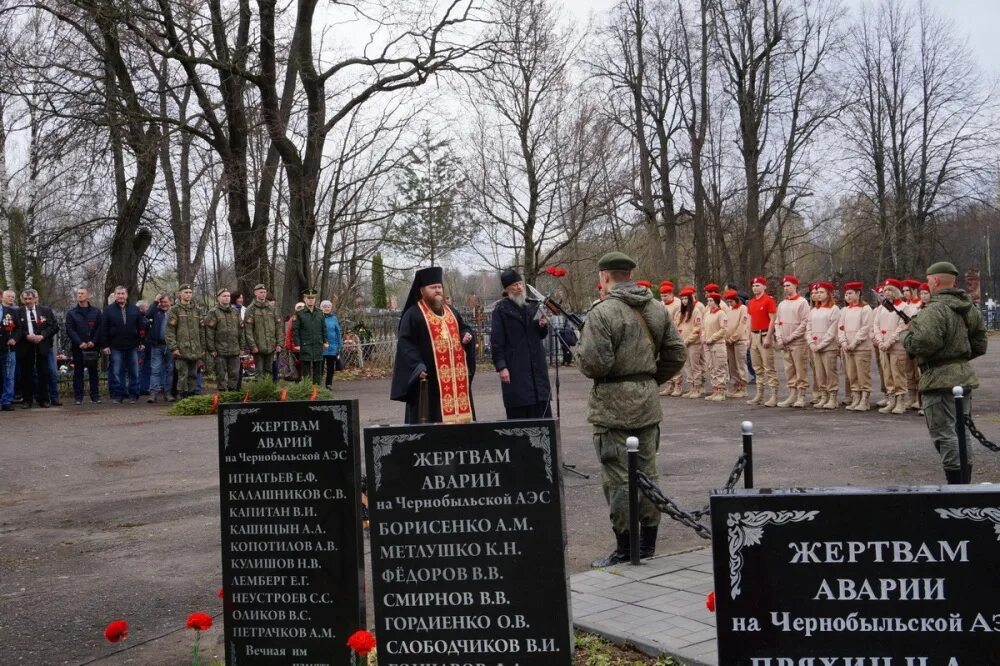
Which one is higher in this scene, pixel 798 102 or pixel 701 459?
pixel 798 102

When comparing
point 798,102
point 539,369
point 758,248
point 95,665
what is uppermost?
point 798,102

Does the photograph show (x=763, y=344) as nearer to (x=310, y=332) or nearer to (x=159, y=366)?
(x=310, y=332)

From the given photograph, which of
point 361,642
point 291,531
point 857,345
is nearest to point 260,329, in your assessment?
point 857,345

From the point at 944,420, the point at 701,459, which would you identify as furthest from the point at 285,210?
the point at 944,420

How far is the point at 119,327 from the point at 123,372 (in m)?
0.96

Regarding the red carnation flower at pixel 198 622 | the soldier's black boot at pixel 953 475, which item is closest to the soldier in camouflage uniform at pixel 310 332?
the soldier's black boot at pixel 953 475

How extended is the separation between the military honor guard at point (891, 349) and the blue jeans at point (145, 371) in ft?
45.6

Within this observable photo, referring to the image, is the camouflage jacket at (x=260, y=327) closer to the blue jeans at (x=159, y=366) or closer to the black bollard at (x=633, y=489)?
the blue jeans at (x=159, y=366)

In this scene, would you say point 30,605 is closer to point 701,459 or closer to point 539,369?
point 539,369

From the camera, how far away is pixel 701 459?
→ 37.8ft

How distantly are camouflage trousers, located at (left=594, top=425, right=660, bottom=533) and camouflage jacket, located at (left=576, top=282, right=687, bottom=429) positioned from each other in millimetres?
87

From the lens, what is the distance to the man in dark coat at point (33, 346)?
18.5 m

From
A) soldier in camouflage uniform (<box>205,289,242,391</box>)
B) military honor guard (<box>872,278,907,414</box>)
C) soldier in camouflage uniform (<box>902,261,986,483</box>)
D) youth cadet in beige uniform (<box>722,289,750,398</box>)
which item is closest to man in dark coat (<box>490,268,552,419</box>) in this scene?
soldier in camouflage uniform (<box>902,261,986,483</box>)

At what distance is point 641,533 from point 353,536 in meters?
2.85
